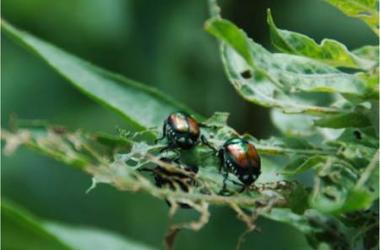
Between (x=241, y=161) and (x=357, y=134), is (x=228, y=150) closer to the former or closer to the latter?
(x=241, y=161)

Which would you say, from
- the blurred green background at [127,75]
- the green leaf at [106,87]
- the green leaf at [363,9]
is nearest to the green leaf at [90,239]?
the green leaf at [106,87]

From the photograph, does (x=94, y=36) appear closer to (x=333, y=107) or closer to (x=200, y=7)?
(x=200, y=7)

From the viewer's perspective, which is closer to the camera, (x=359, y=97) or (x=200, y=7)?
(x=359, y=97)

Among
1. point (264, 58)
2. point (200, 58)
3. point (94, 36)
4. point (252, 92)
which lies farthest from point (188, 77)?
point (264, 58)

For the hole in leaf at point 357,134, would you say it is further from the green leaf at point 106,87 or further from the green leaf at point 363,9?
the green leaf at point 106,87

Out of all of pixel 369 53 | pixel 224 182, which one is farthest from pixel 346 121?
pixel 224 182
